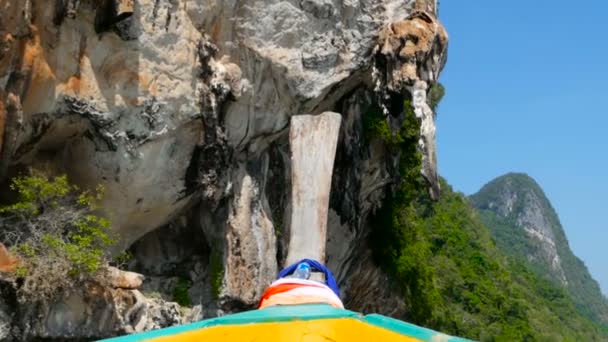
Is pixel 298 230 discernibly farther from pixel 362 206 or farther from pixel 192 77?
pixel 362 206

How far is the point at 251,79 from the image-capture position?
10.5 metres

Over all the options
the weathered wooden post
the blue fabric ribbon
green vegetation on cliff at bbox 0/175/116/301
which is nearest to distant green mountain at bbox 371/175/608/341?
green vegetation on cliff at bbox 0/175/116/301

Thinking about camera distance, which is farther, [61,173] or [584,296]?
[584,296]

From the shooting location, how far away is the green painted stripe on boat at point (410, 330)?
101 inches

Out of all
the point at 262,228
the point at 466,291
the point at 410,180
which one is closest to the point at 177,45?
the point at 262,228

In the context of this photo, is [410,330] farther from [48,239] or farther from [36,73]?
[36,73]

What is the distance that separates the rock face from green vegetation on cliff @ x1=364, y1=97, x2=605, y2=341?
37.5 inches

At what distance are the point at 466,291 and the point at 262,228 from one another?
55.4 ft

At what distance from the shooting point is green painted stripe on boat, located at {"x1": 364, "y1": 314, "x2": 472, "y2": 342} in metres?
2.58

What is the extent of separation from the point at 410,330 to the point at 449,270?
80.2ft

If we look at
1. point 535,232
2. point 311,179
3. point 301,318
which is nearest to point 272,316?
point 301,318

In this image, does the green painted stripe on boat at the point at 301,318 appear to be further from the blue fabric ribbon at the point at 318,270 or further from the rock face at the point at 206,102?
the rock face at the point at 206,102

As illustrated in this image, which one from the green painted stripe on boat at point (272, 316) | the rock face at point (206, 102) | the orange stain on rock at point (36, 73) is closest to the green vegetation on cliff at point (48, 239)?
the rock face at point (206, 102)

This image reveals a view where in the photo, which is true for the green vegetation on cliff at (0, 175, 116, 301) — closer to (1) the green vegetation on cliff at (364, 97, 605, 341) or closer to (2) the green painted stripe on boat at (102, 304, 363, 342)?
(1) the green vegetation on cliff at (364, 97, 605, 341)
